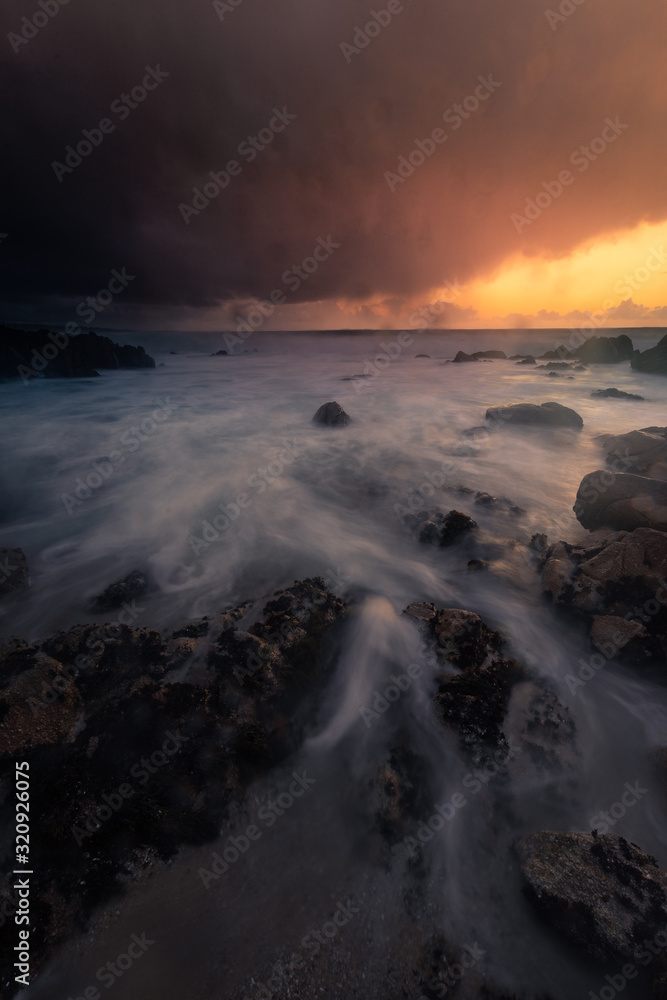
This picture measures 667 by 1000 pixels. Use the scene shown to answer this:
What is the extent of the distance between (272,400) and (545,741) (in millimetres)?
23306

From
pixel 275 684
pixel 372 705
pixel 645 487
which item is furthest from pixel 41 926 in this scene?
pixel 645 487

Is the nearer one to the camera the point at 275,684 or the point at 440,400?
the point at 275,684

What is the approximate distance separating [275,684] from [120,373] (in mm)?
47388

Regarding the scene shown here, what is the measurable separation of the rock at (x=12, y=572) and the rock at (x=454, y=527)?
8.29 metres

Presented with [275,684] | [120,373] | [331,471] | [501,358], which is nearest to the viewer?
[275,684]

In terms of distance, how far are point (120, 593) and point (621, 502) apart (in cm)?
964

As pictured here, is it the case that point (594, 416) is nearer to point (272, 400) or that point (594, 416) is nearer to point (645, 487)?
point (645, 487)

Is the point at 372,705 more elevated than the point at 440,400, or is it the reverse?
the point at 440,400

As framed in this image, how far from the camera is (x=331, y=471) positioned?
12.1 meters

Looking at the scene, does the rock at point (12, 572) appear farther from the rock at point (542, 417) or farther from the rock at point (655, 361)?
the rock at point (655, 361)

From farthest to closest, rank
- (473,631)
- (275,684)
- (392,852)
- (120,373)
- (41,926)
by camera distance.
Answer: (120,373)
(473,631)
(275,684)
(392,852)
(41,926)

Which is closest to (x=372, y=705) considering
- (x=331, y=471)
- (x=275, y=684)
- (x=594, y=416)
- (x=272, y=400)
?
(x=275, y=684)

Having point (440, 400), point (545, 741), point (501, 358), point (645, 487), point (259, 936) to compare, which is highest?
point (501, 358)

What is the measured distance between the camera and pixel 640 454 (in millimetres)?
10367
